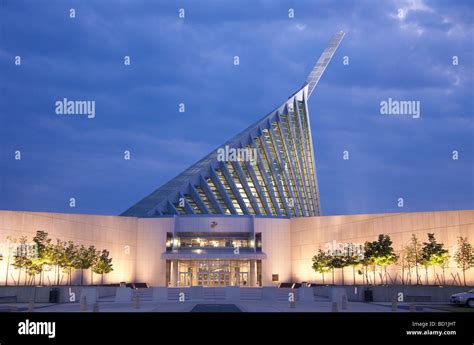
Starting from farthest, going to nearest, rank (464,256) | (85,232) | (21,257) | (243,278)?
1. (243,278)
2. (85,232)
3. (21,257)
4. (464,256)

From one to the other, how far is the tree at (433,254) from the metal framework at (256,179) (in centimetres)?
2585

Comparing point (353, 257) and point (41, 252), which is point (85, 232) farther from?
point (353, 257)

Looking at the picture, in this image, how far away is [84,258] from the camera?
47.2 meters

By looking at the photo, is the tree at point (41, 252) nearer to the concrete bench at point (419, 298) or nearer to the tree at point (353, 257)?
the tree at point (353, 257)

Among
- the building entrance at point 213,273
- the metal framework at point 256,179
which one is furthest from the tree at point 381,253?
the metal framework at point 256,179

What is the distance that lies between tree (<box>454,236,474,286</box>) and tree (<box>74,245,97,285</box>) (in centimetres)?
3078

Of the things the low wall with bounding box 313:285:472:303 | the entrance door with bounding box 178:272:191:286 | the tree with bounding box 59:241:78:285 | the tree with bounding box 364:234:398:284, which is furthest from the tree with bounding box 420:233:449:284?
the tree with bounding box 59:241:78:285

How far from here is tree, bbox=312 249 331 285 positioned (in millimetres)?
51934

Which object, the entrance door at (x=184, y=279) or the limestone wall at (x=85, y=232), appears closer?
the limestone wall at (x=85, y=232)

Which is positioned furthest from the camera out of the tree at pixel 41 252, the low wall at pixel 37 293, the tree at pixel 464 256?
the tree at pixel 41 252

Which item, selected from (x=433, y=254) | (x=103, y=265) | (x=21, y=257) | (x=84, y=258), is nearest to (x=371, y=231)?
(x=433, y=254)

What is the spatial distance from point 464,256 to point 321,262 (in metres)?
16.4

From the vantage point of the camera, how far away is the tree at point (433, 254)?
4009 cm

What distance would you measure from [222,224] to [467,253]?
2805 cm
